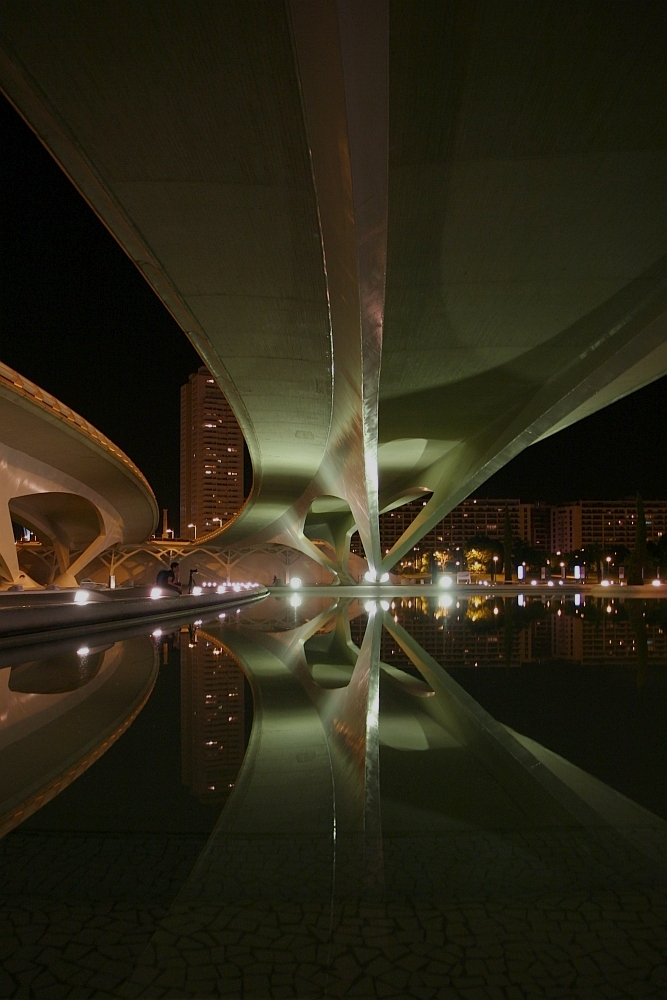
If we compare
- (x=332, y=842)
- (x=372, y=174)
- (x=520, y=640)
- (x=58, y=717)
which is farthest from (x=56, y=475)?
(x=332, y=842)

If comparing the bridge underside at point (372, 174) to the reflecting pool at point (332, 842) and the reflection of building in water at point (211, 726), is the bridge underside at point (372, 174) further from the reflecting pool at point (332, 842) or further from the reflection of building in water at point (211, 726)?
the reflecting pool at point (332, 842)

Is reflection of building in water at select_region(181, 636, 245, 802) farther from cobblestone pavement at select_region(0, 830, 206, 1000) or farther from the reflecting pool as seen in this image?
cobblestone pavement at select_region(0, 830, 206, 1000)

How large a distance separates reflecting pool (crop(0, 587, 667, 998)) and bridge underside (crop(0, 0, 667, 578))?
507 cm

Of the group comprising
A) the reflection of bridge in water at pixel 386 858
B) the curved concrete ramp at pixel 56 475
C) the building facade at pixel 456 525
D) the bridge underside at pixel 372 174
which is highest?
the building facade at pixel 456 525

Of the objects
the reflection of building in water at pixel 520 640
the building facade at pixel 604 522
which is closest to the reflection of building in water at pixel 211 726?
the reflection of building in water at pixel 520 640

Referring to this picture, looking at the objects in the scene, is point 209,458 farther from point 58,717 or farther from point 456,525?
point 58,717

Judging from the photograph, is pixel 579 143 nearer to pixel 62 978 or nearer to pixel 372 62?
pixel 372 62

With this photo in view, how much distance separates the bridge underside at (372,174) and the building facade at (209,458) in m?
81.5

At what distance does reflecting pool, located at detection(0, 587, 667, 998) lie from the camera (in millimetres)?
1395

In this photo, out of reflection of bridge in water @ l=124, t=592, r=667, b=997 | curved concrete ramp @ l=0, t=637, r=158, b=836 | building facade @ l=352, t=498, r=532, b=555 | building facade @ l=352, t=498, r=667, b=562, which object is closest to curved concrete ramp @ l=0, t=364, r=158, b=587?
curved concrete ramp @ l=0, t=637, r=158, b=836

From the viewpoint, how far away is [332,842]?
205 centimetres

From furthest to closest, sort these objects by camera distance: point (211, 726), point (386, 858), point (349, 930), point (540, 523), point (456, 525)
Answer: point (540, 523) < point (456, 525) < point (211, 726) < point (386, 858) < point (349, 930)

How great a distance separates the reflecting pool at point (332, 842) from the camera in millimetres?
1395

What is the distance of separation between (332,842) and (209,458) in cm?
9620
